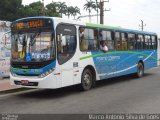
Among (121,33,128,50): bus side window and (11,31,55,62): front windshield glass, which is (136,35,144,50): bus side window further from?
(11,31,55,62): front windshield glass

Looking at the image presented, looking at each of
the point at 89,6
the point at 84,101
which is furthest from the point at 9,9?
the point at 84,101

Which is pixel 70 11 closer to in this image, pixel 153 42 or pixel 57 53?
pixel 153 42

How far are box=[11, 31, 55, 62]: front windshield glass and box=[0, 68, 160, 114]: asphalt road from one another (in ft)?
4.68

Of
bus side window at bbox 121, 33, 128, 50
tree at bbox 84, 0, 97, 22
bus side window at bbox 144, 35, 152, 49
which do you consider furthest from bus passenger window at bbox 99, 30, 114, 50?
tree at bbox 84, 0, 97, 22

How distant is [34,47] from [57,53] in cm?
84

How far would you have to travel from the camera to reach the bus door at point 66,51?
38.9 ft

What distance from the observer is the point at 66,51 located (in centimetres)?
1221

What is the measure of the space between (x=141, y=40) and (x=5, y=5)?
3762 cm

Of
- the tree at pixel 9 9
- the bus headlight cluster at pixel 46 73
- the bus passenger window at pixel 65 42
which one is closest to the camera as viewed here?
the bus headlight cluster at pixel 46 73

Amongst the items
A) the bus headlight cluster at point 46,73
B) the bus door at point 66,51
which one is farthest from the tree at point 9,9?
the bus headlight cluster at point 46,73

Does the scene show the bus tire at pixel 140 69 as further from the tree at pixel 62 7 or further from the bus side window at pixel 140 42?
the tree at pixel 62 7

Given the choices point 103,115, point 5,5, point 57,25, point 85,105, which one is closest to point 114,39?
point 57,25

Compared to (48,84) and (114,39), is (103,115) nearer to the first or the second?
(48,84)

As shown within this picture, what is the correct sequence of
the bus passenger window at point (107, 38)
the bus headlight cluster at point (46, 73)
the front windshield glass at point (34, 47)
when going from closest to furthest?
1. the bus headlight cluster at point (46, 73)
2. the front windshield glass at point (34, 47)
3. the bus passenger window at point (107, 38)
